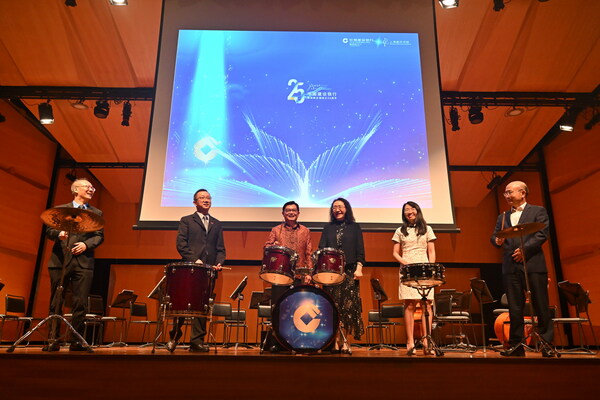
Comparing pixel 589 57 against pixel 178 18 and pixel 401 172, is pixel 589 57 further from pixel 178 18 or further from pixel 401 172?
pixel 178 18

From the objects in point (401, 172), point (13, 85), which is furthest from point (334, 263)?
point (13, 85)

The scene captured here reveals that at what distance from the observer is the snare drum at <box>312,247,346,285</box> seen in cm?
374

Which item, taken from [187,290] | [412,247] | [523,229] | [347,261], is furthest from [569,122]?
[187,290]

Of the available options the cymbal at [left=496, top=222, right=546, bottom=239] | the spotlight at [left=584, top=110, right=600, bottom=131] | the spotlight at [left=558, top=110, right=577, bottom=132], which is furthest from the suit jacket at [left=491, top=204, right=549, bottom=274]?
the spotlight at [left=584, top=110, right=600, bottom=131]

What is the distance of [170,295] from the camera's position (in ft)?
12.1

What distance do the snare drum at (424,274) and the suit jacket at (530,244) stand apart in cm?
62

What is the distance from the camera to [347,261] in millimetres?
4215

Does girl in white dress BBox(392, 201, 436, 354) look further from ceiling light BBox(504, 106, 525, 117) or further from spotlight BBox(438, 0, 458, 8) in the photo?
ceiling light BBox(504, 106, 525, 117)

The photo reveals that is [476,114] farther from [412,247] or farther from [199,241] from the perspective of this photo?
[199,241]

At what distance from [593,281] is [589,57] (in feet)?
12.5

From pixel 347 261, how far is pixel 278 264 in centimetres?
77

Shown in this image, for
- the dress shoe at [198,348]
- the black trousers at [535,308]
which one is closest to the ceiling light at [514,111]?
the black trousers at [535,308]

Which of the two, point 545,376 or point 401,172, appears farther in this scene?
point 401,172

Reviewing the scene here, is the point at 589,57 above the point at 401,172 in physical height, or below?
above
